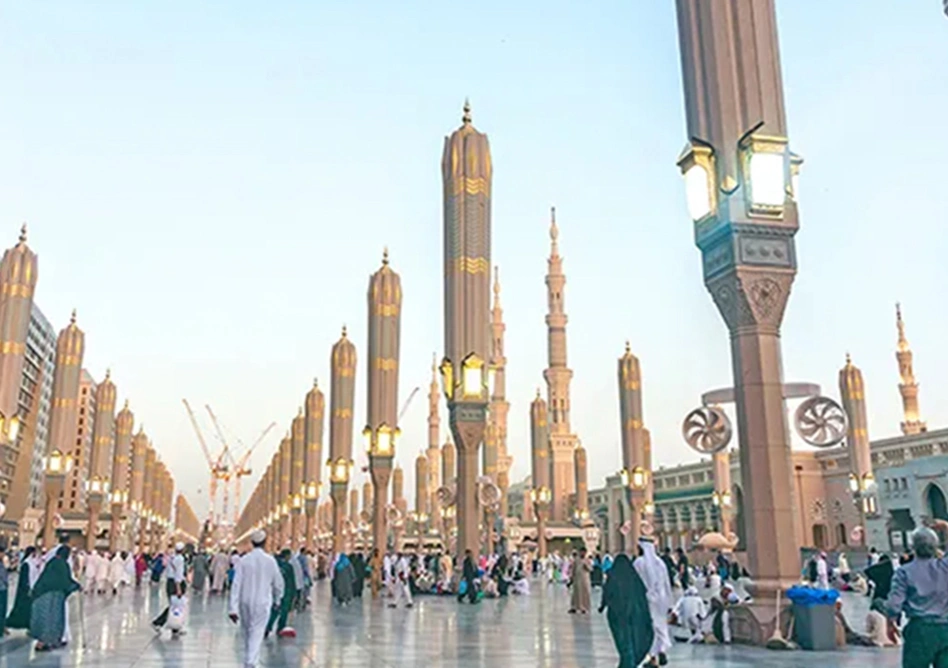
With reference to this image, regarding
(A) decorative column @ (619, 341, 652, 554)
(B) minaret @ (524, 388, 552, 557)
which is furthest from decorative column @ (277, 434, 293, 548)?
(A) decorative column @ (619, 341, 652, 554)

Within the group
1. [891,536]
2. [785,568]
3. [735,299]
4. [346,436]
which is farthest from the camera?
[891,536]

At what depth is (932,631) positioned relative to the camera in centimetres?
586

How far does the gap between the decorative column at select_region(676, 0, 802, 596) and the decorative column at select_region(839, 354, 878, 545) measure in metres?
44.6

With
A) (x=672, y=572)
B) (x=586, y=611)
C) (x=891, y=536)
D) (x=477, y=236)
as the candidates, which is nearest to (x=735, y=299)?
(x=586, y=611)

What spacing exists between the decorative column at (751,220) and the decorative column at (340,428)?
32460 millimetres

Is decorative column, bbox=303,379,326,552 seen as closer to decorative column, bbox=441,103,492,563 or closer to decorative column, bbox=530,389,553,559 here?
decorative column, bbox=530,389,553,559

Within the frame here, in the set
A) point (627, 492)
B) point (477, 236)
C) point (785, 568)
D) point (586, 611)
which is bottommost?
point (586, 611)

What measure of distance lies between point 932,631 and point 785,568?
18.6 ft

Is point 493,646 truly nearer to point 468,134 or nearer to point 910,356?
point 468,134

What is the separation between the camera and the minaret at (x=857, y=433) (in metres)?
52.1

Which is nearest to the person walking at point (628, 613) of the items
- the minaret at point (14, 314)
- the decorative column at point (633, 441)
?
the minaret at point (14, 314)

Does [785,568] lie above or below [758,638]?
above

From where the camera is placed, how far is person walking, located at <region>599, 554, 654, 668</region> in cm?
967

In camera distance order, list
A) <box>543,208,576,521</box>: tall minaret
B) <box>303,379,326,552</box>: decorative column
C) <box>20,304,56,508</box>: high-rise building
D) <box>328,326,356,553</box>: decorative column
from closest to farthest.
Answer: <box>328,326,356,553</box>: decorative column, <box>303,379,326,552</box>: decorative column, <box>543,208,576,521</box>: tall minaret, <box>20,304,56,508</box>: high-rise building
